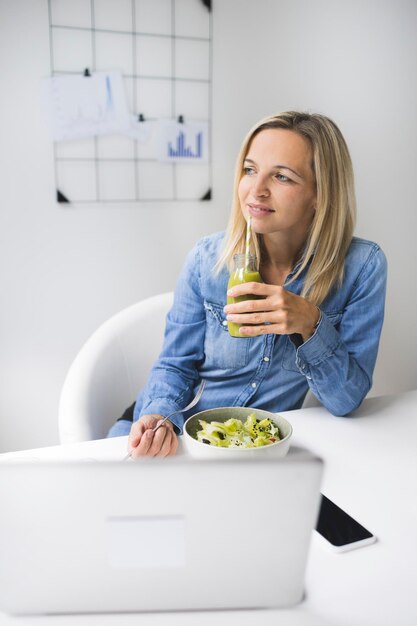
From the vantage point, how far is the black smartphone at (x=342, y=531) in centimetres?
76

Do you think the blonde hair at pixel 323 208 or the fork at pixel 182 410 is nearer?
the fork at pixel 182 410

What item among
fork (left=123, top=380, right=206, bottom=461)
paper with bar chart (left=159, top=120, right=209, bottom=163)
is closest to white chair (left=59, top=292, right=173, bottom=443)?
fork (left=123, top=380, right=206, bottom=461)

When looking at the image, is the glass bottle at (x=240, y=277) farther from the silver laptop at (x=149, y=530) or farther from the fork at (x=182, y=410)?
the silver laptop at (x=149, y=530)

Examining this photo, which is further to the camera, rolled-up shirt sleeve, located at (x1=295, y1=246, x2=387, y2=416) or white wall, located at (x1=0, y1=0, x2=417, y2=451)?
white wall, located at (x1=0, y1=0, x2=417, y2=451)

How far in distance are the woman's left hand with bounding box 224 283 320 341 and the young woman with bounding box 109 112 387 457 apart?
0.39 feet

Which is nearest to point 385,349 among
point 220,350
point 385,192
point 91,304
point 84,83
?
point 385,192

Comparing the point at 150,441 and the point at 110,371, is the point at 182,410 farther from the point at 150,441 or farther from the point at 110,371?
the point at 110,371

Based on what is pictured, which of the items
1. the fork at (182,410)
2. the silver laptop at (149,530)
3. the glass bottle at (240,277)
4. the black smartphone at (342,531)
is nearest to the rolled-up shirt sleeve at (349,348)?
the glass bottle at (240,277)

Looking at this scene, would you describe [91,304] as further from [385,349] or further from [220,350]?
[385,349]

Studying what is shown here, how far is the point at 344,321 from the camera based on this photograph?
1.29 metres

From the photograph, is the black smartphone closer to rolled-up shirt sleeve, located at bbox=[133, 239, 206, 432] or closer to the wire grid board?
rolled-up shirt sleeve, located at bbox=[133, 239, 206, 432]

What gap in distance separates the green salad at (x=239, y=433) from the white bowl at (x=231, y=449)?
12 mm

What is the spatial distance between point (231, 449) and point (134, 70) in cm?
179

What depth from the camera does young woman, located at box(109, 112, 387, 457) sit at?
4.14 feet
